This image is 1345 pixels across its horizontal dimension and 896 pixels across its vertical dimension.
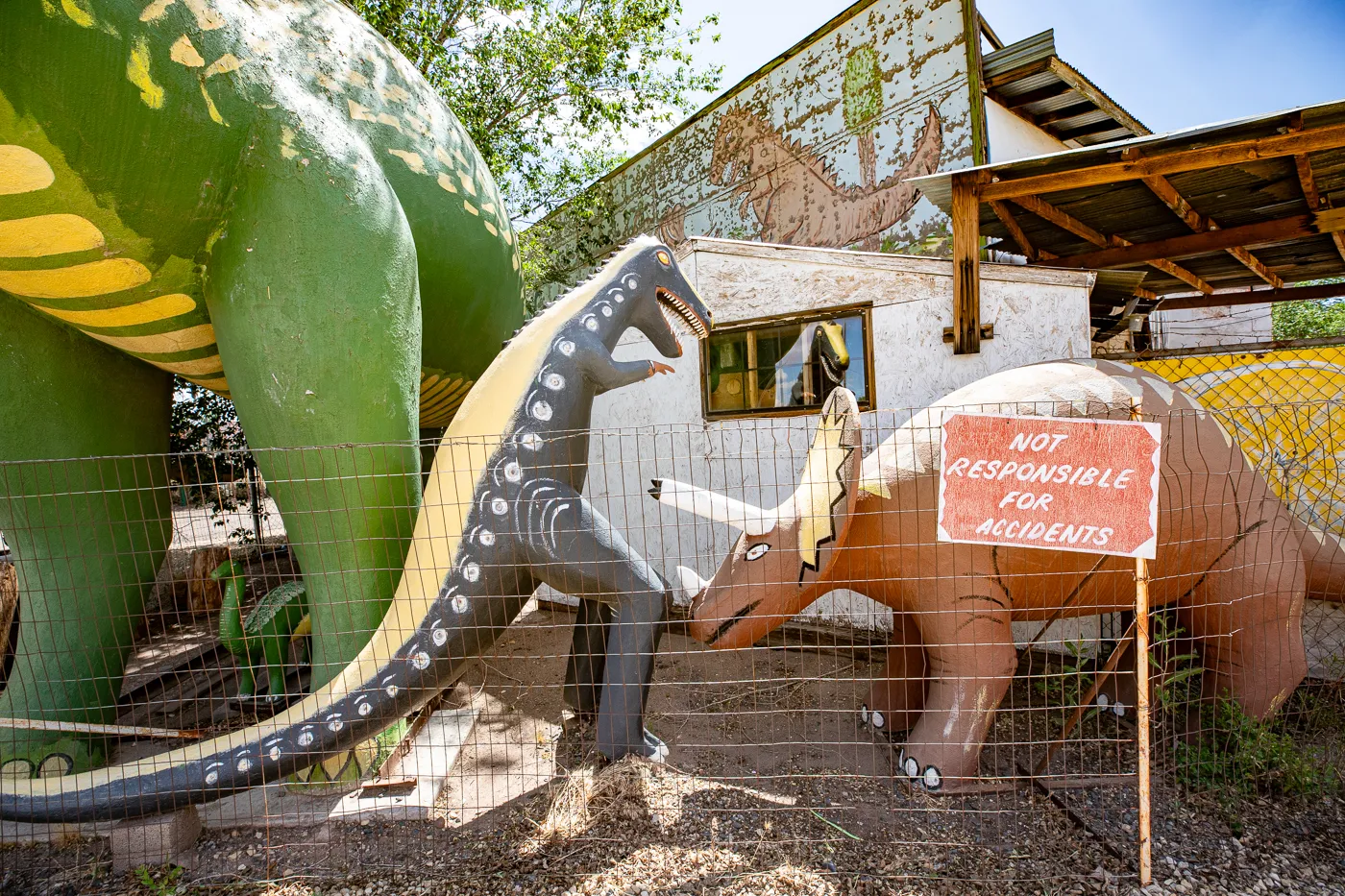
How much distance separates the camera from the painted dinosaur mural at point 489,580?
2311mm

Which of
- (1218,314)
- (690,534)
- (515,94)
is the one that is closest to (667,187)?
(515,94)

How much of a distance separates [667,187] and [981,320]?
7.00 m

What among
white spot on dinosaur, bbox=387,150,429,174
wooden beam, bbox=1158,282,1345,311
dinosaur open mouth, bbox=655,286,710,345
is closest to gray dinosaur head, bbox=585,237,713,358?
dinosaur open mouth, bbox=655,286,710,345

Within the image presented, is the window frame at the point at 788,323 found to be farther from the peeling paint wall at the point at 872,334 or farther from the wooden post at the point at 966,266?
the wooden post at the point at 966,266

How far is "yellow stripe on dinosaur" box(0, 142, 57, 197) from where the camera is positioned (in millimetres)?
2184

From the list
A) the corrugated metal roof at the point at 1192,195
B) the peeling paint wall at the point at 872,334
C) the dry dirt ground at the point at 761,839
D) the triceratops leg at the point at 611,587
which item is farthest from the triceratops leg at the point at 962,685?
the corrugated metal roof at the point at 1192,195

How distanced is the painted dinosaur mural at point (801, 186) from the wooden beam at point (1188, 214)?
8.44ft

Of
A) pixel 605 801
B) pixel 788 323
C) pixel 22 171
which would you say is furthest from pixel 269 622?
pixel 788 323

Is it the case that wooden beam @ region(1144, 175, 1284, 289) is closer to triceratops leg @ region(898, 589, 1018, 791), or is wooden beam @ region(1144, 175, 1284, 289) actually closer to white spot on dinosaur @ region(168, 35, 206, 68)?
triceratops leg @ region(898, 589, 1018, 791)

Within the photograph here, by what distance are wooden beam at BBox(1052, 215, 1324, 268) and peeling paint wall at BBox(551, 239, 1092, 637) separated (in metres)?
1.50

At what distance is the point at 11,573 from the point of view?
4121 mm

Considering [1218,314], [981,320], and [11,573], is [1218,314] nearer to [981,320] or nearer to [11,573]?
[981,320]

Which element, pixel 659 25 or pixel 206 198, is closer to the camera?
pixel 206 198

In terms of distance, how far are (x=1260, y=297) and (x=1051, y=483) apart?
8.29 meters
